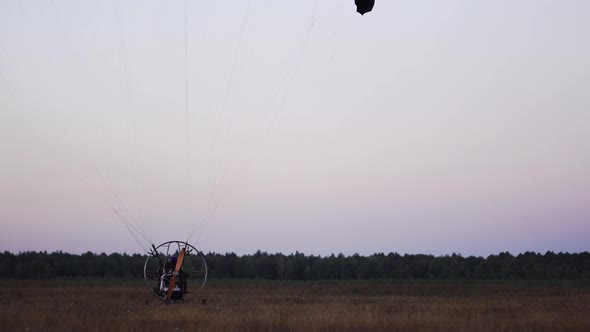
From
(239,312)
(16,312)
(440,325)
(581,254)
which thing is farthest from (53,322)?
(581,254)

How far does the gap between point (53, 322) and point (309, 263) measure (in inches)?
2773

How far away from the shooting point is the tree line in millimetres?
74188

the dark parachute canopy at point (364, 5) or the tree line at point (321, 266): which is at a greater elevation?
the tree line at point (321, 266)

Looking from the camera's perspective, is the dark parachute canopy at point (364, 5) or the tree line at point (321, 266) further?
the tree line at point (321, 266)

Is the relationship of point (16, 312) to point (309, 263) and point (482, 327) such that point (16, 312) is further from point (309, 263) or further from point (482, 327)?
point (309, 263)

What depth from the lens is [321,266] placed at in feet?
276

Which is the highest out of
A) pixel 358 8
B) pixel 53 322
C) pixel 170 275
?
pixel 358 8

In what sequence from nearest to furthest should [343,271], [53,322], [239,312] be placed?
[53,322], [239,312], [343,271]

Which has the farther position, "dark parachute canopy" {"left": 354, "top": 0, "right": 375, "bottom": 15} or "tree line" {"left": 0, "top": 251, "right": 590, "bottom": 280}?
"tree line" {"left": 0, "top": 251, "right": 590, "bottom": 280}

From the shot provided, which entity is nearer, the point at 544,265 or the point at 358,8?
the point at 358,8

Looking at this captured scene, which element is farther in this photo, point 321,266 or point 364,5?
point 321,266

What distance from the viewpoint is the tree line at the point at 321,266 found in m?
74.2

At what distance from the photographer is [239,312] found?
67.4ft

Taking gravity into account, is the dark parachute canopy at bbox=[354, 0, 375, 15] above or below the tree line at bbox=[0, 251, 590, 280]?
below
